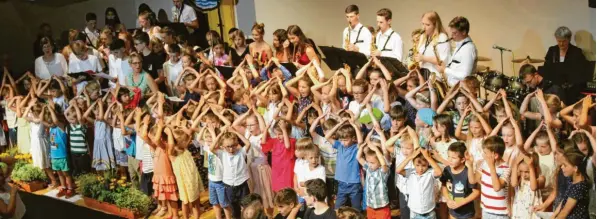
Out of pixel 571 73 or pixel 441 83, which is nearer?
pixel 441 83

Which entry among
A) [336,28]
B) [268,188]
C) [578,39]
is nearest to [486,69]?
[578,39]

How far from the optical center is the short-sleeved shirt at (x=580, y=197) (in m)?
4.50

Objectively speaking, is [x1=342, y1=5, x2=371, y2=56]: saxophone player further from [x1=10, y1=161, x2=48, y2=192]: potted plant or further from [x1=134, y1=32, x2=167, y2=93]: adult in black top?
[x1=10, y1=161, x2=48, y2=192]: potted plant

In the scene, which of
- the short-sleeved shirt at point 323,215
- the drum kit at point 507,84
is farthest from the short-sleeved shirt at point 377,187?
the drum kit at point 507,84

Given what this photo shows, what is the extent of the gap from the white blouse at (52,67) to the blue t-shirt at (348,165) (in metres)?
4.65

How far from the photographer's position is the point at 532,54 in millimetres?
7398

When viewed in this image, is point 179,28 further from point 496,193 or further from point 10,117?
point 496,193

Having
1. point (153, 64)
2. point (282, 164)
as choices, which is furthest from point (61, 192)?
point (282, 164)

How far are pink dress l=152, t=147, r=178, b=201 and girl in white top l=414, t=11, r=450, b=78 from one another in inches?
94.4

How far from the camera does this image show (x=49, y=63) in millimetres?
8773

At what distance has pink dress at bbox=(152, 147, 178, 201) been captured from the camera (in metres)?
6.02

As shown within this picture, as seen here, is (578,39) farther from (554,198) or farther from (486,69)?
(554,198)

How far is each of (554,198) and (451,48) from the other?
206 centimetres

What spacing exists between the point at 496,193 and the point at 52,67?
5.96 meters
